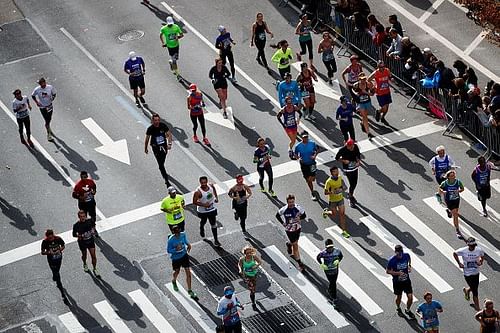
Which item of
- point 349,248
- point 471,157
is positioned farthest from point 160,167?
point 471,157

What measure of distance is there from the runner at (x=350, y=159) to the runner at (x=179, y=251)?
16.4 feet

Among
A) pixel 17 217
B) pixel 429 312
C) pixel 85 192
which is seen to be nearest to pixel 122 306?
pixel 85 192

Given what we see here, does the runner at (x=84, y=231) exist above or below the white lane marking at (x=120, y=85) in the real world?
above

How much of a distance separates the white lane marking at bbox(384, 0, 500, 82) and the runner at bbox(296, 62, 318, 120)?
5794mm

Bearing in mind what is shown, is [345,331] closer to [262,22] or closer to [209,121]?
[209,121]

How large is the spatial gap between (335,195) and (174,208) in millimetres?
4019

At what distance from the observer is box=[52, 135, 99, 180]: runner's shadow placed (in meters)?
38.1

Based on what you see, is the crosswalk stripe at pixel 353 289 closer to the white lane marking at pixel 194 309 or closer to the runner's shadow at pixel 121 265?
the white lane marking at pixel 194 309

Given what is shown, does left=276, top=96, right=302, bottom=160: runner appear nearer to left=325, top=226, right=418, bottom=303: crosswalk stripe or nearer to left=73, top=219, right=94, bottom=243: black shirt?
left=325, top=226, right=418, bottom=303: crosswalk stripe

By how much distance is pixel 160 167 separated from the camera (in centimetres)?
3706

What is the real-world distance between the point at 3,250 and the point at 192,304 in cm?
551

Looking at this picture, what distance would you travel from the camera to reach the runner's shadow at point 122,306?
32250mm

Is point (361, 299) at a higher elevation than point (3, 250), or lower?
higher

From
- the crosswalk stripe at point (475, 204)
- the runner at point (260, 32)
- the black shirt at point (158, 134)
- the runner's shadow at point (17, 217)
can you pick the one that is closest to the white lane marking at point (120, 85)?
the black shirt at point (158, 134)
